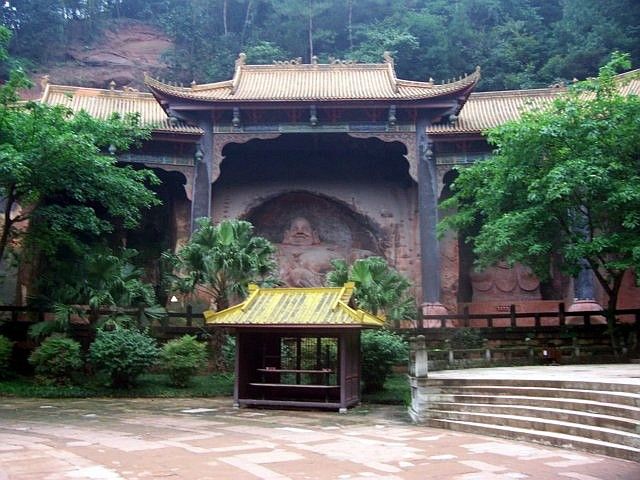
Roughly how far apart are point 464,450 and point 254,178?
20510 millimetres

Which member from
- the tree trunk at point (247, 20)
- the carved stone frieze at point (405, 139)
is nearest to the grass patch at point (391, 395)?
the carved stone frieze at point (405, 139)

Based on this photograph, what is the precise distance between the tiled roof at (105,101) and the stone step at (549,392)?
18.1m

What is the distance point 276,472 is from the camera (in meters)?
7.12

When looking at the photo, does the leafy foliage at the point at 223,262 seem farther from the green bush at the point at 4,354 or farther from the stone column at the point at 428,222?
the stone column at the point at 428,222

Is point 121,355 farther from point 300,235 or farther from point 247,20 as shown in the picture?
point 247,20

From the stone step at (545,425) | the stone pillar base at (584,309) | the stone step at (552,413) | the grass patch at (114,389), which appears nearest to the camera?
the stone step at (545,425)

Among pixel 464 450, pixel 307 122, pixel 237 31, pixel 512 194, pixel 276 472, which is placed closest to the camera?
pixel 276 472

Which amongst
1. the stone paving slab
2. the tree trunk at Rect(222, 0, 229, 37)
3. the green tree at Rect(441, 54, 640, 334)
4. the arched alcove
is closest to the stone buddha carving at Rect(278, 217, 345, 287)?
the arched alcove

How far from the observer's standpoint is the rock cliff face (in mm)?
41781

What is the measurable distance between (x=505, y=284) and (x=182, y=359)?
14568 mm

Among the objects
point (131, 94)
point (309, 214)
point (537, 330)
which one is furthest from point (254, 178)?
point (537, 330)

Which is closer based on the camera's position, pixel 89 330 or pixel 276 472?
pixel 276 472

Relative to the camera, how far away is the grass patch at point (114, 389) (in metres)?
16.3

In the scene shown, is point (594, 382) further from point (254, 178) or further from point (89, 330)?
point (254, 178)
